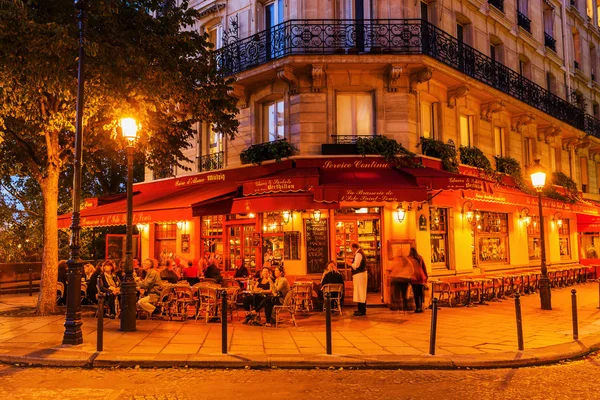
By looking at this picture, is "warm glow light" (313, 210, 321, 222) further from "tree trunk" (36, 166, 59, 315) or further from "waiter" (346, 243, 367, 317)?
"tree trunk" (36, 166, 59, 315)

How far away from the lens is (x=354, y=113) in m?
14.9

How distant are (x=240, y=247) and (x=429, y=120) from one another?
22.9ft

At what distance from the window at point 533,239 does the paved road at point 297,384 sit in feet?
43.6

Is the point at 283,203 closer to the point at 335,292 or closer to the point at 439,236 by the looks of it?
the point at 335,292

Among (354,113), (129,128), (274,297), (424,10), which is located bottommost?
(274,297)

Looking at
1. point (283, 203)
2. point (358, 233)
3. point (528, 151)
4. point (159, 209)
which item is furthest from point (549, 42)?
point (159, 209)

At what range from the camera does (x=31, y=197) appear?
24.2m

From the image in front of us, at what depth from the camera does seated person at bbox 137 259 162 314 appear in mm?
11609

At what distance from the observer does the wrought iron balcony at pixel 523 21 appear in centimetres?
2070

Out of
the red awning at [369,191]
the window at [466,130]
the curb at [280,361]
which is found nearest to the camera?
the curb at [280,361]

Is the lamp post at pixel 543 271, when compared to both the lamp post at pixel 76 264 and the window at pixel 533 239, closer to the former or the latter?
the window at pixel 533 239

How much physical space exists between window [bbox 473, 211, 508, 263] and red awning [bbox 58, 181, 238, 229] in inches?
327

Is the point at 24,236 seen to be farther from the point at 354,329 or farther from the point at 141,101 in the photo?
A: the point at 354,329

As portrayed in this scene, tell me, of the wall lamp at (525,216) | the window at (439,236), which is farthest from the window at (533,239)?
the window at (439,236)
